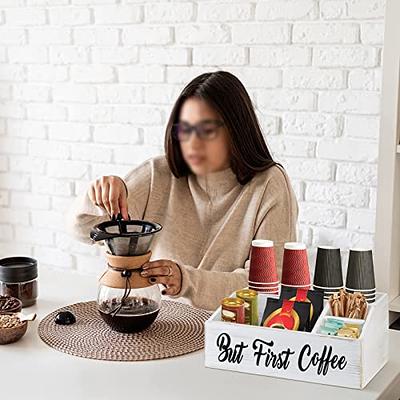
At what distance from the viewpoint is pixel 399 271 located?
2.45 metres

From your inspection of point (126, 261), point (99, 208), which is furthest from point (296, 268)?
point (99, 208)

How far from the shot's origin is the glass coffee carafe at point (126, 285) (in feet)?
5.49

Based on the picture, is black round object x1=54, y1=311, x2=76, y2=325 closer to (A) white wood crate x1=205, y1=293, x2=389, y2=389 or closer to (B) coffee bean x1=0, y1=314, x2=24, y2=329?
(B) coffee bean x1=0, y1=314, x2=24, y2=329

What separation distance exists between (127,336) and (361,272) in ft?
1.65

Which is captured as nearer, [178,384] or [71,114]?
[178,384]

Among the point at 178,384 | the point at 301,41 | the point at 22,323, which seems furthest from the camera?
the point at 301,41

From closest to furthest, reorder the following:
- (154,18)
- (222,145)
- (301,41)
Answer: (222,145)
(301,41)
(154,18)

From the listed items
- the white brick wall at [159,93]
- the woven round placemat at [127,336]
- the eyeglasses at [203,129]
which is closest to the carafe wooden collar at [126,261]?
the woven round placemat at [127,336]

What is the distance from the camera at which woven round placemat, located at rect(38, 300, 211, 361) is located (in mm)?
1617

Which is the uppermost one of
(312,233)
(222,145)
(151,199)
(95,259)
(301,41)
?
(301,41)

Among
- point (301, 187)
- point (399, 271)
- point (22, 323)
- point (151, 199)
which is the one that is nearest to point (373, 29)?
point (301, 187)

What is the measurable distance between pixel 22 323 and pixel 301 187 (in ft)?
4.42

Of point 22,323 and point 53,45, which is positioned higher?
point 53,45

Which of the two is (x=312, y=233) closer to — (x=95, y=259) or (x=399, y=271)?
(x=399, y=271)
